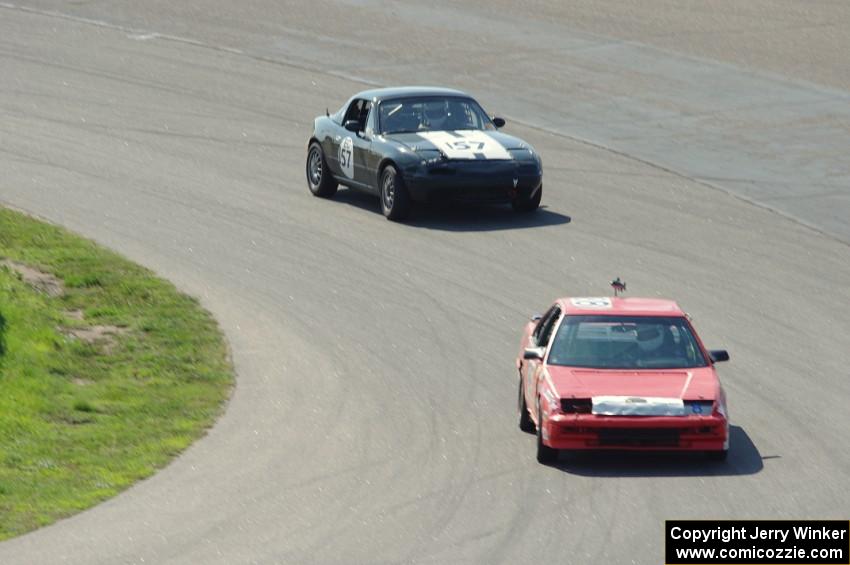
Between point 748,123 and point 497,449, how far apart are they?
14.6 m

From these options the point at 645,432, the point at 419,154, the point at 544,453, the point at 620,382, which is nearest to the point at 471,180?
the point at 419,154

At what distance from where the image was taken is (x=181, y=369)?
15797mm

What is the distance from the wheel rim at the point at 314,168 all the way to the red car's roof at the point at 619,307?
31.4ft

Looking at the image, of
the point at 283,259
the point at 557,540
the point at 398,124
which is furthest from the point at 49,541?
the point at 398,124

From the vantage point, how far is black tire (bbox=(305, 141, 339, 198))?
2281cm

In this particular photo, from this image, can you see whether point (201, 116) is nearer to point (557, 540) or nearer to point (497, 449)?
point (497, 449)

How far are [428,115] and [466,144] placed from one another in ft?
→ 3.54

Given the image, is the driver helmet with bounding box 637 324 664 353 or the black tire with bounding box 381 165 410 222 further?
the black tire with bounding box 381 165 410 222

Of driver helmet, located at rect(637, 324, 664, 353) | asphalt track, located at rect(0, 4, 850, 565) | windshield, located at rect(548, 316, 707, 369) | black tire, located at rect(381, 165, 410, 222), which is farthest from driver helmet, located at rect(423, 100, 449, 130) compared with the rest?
driver helmet, located at rect(637, 324, 664, 353)

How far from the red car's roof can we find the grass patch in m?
3.31

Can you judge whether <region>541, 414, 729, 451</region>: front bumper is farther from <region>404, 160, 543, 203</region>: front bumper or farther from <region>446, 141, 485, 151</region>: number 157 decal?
<region>446, 141, 485, 151</region>: number 157 decal

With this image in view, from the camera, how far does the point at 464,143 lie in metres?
21.2

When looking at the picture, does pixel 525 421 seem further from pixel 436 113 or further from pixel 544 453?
pixel 436 113

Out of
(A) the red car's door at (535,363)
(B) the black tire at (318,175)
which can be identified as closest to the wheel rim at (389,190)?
(B) the black tire at (318,175)
